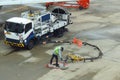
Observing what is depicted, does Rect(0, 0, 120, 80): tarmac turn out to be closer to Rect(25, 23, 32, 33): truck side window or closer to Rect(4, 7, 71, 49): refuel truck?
Rect(4, 7, 71, 49): refuel truck

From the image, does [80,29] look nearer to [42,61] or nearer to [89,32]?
[89,32]

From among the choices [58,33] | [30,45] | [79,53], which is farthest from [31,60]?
[58,33]

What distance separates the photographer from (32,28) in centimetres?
2525

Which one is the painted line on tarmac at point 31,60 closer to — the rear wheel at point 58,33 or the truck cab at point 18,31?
the truck cab at point 18,31

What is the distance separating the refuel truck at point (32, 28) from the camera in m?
24.6

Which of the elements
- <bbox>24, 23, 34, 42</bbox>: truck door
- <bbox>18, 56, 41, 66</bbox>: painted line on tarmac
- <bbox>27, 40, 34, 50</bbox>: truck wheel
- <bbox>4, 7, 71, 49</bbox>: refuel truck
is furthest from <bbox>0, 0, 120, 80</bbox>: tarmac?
<bbox>24, 23, 34, 42</bbox>: truck door

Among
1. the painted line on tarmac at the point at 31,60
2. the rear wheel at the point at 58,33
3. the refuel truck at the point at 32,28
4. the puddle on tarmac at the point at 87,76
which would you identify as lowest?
the painted line on tarmac at the point at 31,60

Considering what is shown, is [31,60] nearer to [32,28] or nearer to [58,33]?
[32,28]

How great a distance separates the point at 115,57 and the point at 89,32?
6.74m

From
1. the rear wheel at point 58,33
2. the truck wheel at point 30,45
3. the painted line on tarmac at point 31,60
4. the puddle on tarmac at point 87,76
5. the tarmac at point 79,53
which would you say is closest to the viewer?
the puddle on tarmac at point 87,76

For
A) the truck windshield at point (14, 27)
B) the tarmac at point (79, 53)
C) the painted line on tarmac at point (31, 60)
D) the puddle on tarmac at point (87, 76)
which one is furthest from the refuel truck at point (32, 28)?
the puddle on tarmac at point (87, 76)

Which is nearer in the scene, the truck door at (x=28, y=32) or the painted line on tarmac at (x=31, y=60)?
the painted line on tarmac at (x=31, y=60)

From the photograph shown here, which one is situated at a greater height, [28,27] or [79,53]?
[28,27]

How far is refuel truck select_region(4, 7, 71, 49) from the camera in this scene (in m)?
24.6
